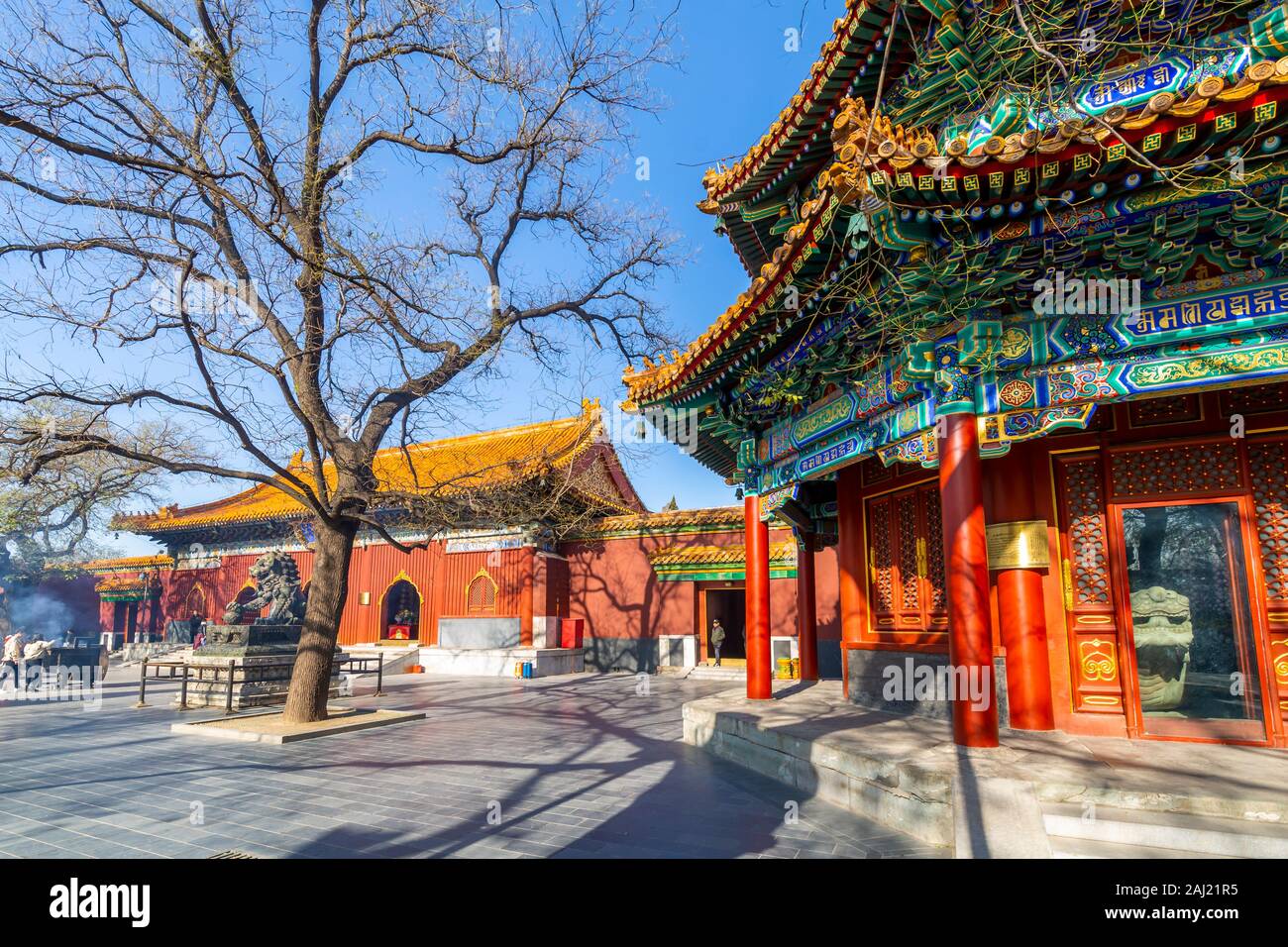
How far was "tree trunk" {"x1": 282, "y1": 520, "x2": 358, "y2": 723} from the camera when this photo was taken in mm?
9055

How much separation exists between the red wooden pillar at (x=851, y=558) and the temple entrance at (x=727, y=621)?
10125 millimetres

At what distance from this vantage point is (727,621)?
21.5 m

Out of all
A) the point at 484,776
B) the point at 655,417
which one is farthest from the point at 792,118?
the point at 484,776

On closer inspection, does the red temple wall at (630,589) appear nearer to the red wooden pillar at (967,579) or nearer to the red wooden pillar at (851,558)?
the red wooden pillar at (851,558)

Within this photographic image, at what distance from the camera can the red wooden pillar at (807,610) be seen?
395 inches

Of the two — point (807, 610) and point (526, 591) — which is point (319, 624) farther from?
point (526, 591)

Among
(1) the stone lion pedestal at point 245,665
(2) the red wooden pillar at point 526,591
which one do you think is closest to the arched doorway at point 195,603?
(2) the red wooden pillar at point 526,591

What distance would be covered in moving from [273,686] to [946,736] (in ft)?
34.7

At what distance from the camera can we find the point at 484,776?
21.0 feet

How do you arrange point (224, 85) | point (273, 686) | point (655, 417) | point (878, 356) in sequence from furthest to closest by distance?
point (273, 686) → point (655, 417) → point (224, 85) → point (878, 356)

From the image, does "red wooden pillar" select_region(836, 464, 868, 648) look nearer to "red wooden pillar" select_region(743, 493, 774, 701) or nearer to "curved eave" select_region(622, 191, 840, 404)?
"red wooden pillar" select_region(743, 493, 774, 701)

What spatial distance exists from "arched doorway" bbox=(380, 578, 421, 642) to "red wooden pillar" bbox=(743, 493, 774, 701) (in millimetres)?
14392

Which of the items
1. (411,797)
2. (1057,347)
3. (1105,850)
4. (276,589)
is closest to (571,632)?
(276,589)

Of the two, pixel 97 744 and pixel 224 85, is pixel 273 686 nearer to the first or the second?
pixel 97 744
